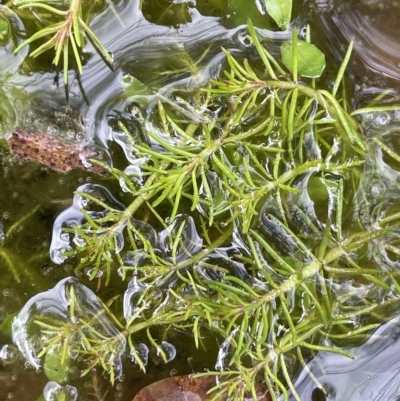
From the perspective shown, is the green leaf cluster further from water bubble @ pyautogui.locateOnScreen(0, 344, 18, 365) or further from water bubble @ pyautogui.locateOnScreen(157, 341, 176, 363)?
water bubble @ pyautogui.locateOnScreen(0, 344, 18, 365)

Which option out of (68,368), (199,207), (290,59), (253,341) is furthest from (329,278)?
(68,368)

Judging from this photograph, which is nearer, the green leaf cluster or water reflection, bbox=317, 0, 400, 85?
the green leaf cluster

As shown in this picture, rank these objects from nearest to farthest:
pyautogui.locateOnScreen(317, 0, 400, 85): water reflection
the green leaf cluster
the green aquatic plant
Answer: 1. the green aquatic plant
2. the green leaf cluster
3. pyautogui.locateOnScreen(317, 0, 400, 85): water reflection

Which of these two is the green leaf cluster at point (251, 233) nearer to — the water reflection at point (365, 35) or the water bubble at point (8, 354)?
the water reflection at point (365, 35)

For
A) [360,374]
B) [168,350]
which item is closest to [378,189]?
[360,374]

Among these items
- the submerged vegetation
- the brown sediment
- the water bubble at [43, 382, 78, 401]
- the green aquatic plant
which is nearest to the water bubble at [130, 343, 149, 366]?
the submerged vegetation

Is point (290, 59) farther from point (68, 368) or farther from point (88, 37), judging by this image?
point (68, 368)

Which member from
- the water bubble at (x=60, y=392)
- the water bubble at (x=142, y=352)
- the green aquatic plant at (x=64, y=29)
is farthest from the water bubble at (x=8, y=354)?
the green aquatic plant at (x=64, y=29)

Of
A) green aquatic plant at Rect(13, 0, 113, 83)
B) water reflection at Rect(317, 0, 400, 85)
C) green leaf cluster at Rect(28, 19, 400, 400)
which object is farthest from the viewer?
water reflection at Rect(317, 0, 400, 85)
